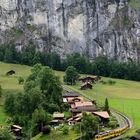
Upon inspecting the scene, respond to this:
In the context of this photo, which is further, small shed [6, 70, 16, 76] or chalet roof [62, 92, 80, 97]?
small shed [6, 70, 16, 76]

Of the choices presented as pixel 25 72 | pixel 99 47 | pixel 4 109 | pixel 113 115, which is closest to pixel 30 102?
pixel 4 109

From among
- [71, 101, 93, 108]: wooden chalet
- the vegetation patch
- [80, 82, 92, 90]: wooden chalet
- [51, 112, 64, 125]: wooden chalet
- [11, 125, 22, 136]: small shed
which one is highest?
the vegetation patch

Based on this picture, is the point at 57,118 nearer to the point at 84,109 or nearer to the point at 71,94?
the point at 84,109

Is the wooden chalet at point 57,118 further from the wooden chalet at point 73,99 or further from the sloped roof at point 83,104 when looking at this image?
the wooden chalet at point 73,99

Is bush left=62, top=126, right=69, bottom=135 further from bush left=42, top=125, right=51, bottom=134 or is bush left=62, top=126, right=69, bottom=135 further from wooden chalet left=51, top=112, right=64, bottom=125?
wooden chalet left=51, top=112, right=64, bottom=125

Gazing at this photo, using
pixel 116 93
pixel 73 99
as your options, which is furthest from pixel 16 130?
pixel 116 93

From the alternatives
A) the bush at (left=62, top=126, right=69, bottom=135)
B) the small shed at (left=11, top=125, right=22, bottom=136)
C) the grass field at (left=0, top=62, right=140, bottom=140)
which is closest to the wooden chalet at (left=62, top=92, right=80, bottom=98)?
the grass field at (left=0, top=62, right=140, bottom=140)
